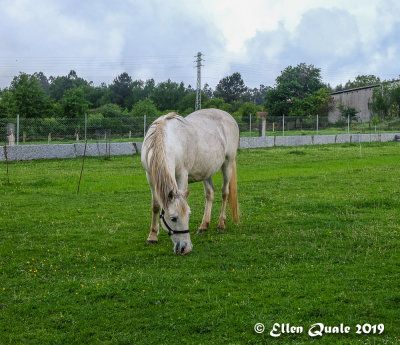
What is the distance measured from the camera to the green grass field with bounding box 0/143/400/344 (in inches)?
140

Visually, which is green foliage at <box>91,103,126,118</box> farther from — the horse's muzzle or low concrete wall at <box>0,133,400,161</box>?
the horse's muzzle

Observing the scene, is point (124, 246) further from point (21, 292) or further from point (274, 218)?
point (274, 218)

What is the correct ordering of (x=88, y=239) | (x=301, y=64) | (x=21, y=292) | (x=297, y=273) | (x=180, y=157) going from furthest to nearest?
1. (x=301, y=64)
2. (x=88, y=239)
3. (x=180, y=157)
4. (x=297, y=273)
5. (x=21, y=292)

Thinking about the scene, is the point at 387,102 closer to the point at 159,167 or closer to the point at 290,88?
the point at 290,88

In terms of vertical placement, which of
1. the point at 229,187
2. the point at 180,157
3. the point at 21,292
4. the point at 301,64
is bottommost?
the point at 21,292

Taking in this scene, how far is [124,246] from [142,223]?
1408mm

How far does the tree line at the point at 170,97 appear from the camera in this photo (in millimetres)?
36781

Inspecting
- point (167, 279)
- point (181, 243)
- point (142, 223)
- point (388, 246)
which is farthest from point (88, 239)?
point (388, 246)

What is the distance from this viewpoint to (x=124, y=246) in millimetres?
5945

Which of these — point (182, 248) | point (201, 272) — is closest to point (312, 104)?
point (182, 248)

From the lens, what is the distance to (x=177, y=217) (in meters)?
5.10

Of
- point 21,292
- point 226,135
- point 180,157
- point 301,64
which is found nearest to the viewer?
point 21,292

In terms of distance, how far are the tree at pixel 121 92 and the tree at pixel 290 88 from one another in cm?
3196

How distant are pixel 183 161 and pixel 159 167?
73 cm
